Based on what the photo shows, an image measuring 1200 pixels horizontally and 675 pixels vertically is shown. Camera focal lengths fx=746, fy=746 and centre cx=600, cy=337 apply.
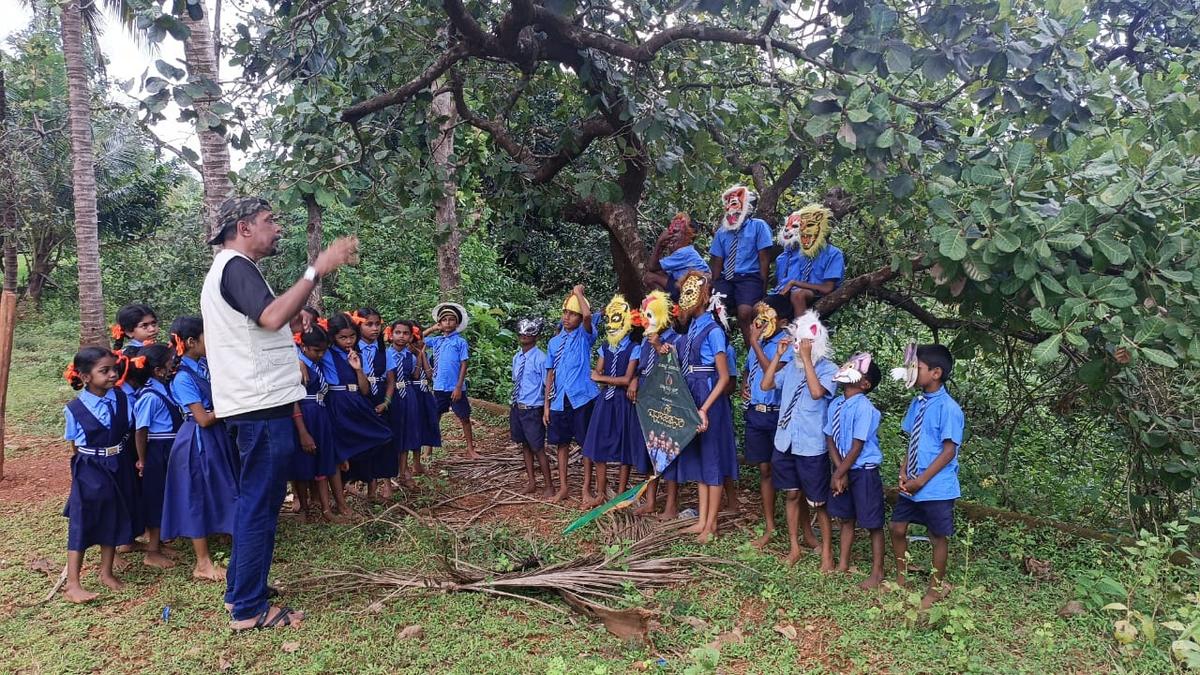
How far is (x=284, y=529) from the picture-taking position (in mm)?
5211

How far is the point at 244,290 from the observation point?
336cm

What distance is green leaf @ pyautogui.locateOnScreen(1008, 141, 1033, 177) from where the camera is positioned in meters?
3.41

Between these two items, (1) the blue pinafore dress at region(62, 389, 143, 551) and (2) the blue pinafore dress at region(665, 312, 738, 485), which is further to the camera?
(2) the blue pinafore dress at region(665, 312, 738, 485)

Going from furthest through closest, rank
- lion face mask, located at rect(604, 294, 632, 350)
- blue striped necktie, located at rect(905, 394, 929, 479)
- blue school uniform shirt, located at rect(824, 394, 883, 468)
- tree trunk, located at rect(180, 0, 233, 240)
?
1. tree trunk, located at rect(180, 0, 233, 240)
2. lion face mask, located at rect(604, 294, 632, 350)
3. blue school uniform shirt, located at rect(824, 394, 883, 468)
4. blue striped necktie, located at rect(905, 394, 929, 479)

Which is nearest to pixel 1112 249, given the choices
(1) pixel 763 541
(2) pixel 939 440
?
(2) pixel 939 440

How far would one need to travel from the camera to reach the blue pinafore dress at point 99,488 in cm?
412

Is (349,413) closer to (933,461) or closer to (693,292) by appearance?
(693,292)

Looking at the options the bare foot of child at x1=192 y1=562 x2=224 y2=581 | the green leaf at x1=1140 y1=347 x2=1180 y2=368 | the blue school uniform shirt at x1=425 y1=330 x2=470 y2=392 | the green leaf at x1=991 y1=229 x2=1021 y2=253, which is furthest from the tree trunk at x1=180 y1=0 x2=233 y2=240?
the green leaf at x1=1140 y1=347 x2=1180 y2=368

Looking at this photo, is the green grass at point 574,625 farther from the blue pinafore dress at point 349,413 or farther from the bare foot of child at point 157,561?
the blue pinafore dress at point 349,413

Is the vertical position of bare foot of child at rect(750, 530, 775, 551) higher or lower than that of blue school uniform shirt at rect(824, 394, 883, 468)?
lower

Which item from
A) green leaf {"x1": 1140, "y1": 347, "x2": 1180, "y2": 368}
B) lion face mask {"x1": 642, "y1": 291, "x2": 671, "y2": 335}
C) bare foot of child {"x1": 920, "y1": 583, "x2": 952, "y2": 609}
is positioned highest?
lion face mask {"x1": 642, "y1": 291, "x2": 671, "y2": 335}

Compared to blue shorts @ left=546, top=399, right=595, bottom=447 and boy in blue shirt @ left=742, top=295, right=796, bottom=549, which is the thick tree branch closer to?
blue shorts @ left=546, top=399, right=595, bottom=447

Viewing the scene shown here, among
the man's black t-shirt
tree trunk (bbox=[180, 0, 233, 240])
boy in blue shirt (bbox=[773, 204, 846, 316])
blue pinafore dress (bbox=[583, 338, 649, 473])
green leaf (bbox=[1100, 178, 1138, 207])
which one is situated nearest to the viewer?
green leaf (bbox=[1100, 178, 1138, 207])

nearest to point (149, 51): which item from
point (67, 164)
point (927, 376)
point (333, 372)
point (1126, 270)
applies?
point (67, 164)
